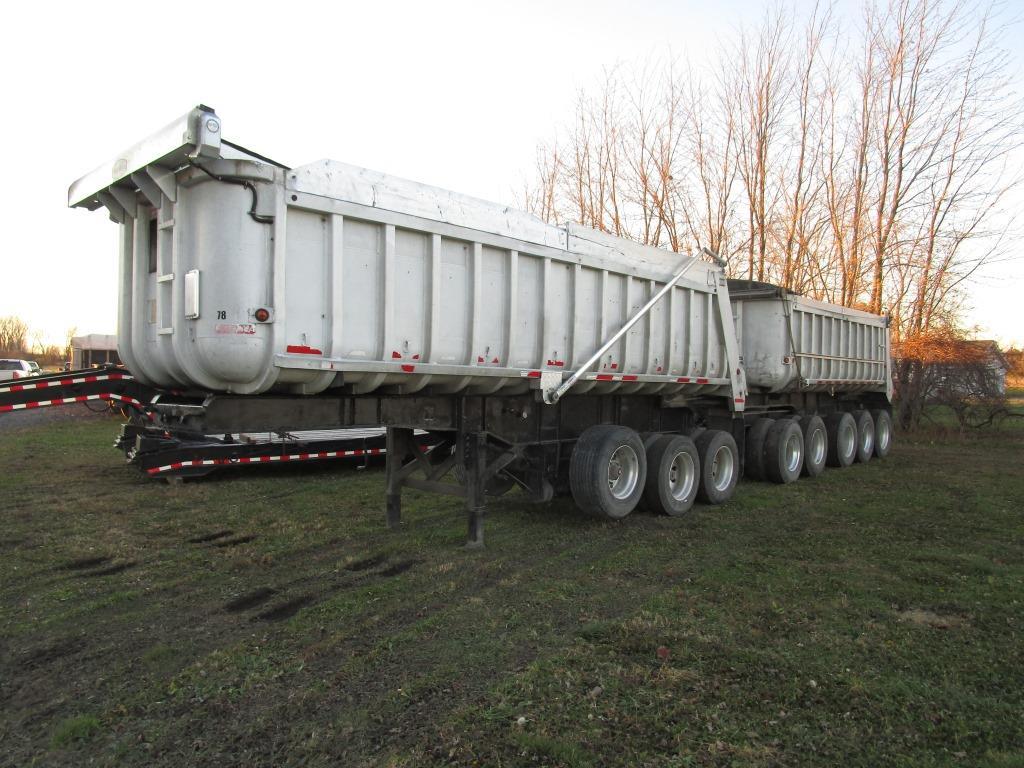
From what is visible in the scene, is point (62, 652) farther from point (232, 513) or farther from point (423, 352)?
point (232, 513)

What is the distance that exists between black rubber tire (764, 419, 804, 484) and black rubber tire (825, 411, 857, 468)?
2.21 metres

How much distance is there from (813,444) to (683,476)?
15.5 ft

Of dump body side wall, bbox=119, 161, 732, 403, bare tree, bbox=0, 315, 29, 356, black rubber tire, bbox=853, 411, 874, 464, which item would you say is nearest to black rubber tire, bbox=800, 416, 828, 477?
black rubber tire, bbox=853, 411, 874, 464

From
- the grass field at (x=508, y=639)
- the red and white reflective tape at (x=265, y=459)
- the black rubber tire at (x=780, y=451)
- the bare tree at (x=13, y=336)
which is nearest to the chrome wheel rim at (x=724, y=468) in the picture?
the grass field at (x=508, y=639)

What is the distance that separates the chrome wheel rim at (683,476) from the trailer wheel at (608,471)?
88cm

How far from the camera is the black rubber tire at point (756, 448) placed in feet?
37.7

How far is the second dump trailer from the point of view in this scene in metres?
5.04

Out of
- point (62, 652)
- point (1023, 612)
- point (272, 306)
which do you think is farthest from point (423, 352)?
point (1023, 612)

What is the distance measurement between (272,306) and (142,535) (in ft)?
13.0

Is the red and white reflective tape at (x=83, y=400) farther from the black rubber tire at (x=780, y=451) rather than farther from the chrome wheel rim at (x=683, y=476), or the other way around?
the black rubber tire at (x=780, y=451)

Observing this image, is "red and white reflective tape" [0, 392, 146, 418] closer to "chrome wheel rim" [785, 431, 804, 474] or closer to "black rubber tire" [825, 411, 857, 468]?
"chrome wheel rim" [785, 431, 804, 474]

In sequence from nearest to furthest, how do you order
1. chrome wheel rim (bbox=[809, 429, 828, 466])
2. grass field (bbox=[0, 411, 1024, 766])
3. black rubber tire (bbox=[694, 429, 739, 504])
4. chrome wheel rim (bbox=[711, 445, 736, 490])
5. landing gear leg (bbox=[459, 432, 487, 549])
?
grass field (bbox=[0, 411, 1024, 766])
landing gear leg (bbox=[459, 432, 487, 549])
black rubber tire (bbox=[694, 429, 739, 504])
chrome wheel rim (bbox=[711, 445, 736, 490])
chrome wheel rim (bbox=[809, 429, 828, 466])

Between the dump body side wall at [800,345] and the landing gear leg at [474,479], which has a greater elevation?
the dump body side wall at [800,345]

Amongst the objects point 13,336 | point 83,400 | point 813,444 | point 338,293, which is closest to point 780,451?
point 813,444
